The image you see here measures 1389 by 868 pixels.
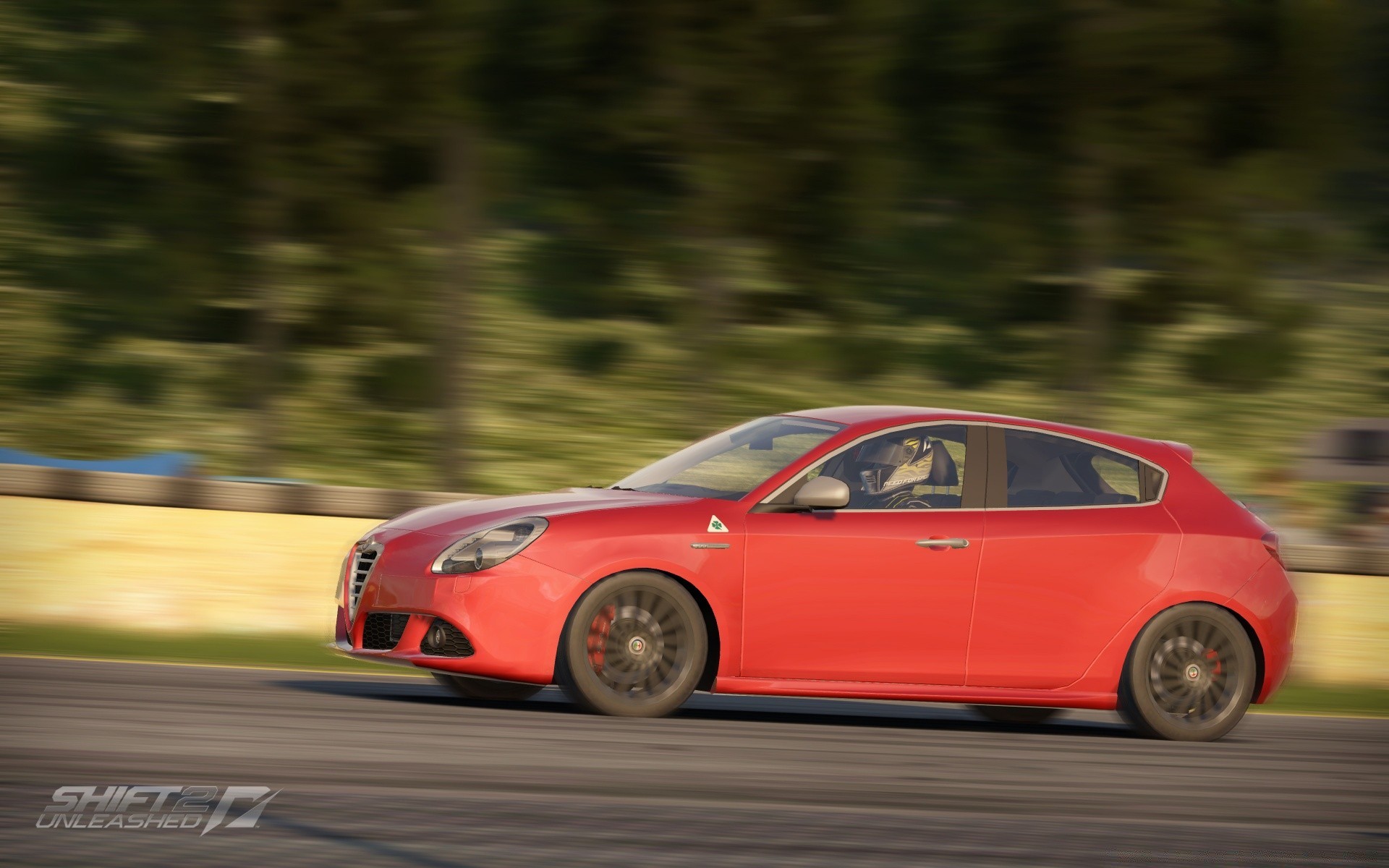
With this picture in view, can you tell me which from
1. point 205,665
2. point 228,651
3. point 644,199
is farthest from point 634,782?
point 644,199

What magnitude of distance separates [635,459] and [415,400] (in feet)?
10.4

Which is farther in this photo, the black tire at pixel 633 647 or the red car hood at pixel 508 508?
the red car hood at pixel 508 508

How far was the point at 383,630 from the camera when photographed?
7.92 m

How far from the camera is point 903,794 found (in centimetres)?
636

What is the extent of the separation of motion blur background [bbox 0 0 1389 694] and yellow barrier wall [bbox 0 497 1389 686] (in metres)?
7.01

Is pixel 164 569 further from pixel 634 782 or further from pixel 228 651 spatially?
pixel 634 782

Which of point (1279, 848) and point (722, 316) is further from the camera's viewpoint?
point (722, 316)

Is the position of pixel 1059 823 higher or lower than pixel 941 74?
lower

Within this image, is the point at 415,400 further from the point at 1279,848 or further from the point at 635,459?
the point at 1279,848

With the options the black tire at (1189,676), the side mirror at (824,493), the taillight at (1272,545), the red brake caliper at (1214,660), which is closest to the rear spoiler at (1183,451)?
the taillight at (1272,545)

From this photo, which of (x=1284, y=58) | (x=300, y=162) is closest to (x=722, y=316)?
(x=300, y=162)

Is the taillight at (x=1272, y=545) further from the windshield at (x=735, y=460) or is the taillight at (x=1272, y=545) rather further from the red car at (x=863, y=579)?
the windshield at (x=735, y=460)

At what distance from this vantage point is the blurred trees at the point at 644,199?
20.0 meters

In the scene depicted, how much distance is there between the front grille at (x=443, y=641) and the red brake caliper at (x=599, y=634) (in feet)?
1.78
